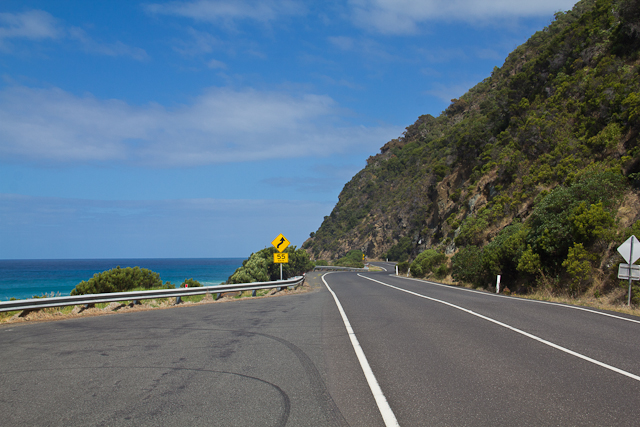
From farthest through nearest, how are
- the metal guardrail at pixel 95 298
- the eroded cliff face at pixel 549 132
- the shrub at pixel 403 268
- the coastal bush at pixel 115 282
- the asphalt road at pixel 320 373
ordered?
the shrub at pixel 403 268 → the eroded cliff face at pixel 549 132 → the coastal bush at pixel 115 282 → the metal guardrail at pixel 95 298 → the asphalt road at pixel 320 373

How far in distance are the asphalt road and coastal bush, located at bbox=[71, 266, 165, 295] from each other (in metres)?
12.6

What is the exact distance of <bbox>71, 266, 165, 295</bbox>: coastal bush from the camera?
2230 centimetres

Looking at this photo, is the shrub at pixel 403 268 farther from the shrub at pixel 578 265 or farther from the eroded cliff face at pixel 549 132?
the shrub at pixel 578 265

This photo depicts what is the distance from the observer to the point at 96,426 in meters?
4.13

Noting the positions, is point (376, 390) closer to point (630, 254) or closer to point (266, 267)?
point (630, 254)

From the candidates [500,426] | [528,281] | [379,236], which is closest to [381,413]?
[500,426]

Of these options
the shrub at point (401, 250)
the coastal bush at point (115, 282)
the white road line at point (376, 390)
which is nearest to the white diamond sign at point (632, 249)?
the white road line at point (376, 390)

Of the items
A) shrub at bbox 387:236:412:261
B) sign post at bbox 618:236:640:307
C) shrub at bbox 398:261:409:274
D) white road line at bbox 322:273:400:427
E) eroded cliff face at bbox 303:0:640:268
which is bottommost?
white road line at bbox 322:273:400:427

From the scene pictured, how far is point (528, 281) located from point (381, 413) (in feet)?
63.8

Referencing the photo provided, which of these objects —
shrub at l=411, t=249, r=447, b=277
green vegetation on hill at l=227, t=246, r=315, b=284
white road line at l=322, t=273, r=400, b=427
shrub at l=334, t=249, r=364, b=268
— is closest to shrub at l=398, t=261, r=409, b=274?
shrub at l=411, t=249, r=447, b=277

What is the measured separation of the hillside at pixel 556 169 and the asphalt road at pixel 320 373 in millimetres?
9018

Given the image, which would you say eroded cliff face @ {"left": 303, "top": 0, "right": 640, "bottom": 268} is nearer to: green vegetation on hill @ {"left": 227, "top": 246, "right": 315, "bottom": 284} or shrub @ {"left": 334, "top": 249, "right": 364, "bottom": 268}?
green vegetation on hill @ {"left": 227, "top": 246, "right": 315, "bottom": 284}

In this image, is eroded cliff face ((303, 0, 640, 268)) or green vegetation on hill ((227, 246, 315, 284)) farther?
green vegetation on hill ((227, 246, 315, 284))

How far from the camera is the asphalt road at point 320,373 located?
14.4ft
